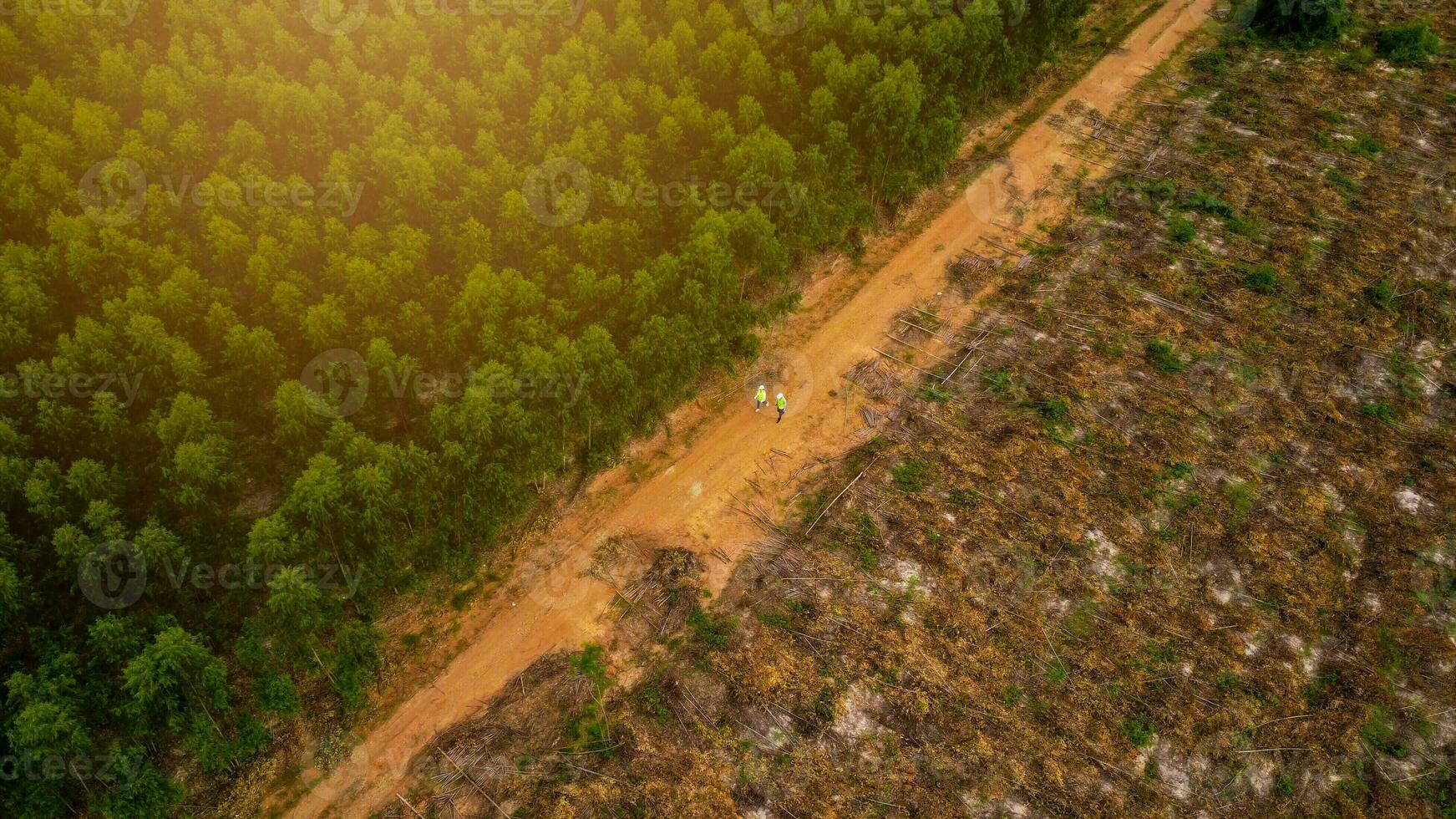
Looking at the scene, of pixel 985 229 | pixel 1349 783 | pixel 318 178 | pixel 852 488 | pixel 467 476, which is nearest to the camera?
pixel 1349 783

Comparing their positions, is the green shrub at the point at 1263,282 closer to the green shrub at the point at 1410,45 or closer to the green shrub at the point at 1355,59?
the green shrub at the point at 1355,59

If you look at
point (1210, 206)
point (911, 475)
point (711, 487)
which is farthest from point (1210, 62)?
point (711, 487)

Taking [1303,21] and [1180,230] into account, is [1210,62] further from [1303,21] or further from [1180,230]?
[1180,230]

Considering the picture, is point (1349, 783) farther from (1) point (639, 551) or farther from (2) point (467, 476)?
(2) point (467, 476)

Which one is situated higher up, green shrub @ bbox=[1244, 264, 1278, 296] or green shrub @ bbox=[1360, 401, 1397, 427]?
green shrub @ bbox=[1244, 264, 1278, 296]

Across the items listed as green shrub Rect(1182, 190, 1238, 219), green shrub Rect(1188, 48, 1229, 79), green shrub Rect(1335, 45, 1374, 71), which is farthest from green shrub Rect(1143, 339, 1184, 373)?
green shrub Rect(1335, 45, 1374, 71)

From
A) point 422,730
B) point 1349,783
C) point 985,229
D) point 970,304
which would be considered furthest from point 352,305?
point 1349,783

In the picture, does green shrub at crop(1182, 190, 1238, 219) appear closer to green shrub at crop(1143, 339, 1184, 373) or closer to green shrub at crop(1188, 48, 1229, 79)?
Result: green shrub at crop(1143, 339, 1184, 373)
